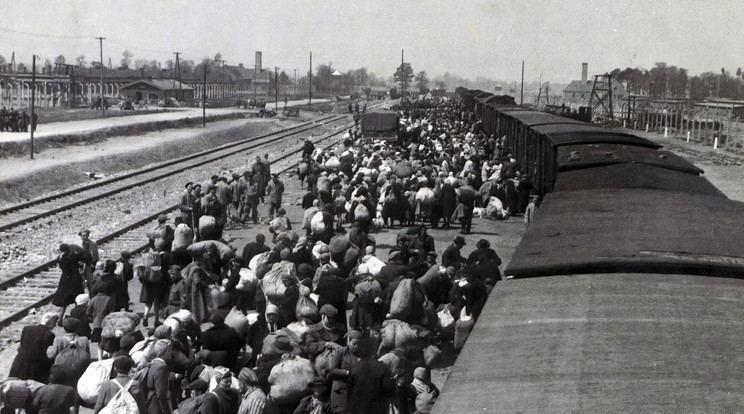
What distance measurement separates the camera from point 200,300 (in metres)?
10.3

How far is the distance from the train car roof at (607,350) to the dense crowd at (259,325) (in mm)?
2138

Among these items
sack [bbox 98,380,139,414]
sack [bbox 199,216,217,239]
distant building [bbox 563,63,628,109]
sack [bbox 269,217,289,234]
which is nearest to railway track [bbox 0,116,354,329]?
sack [bbox 199,216,217,239]

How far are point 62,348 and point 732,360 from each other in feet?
20.9

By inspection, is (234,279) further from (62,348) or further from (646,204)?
(646,204)

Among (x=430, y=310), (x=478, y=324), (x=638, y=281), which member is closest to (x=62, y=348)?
(x=430, y=310)

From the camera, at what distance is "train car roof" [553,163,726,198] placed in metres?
10.6

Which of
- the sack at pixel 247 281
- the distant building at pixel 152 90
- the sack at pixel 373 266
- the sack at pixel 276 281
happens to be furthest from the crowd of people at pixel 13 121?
the distant building at pixel 152 90

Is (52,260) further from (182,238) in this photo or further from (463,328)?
(463,328)

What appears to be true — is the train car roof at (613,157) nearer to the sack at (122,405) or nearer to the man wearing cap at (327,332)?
the man wearing cap at (327,332)

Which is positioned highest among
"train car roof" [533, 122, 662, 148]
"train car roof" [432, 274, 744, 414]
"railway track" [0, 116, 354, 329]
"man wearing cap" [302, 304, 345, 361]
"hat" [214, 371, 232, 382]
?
"train car roof" [533, 122, 662, 148]

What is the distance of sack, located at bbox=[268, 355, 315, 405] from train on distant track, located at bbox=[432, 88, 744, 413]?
2.06 meters

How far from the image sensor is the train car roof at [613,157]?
12.8 metres

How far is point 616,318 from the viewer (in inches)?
184

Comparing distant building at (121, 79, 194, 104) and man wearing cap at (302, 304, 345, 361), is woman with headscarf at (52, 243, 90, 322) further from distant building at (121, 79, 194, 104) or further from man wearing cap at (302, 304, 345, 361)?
distant building at (121, 79, 194, 104)
